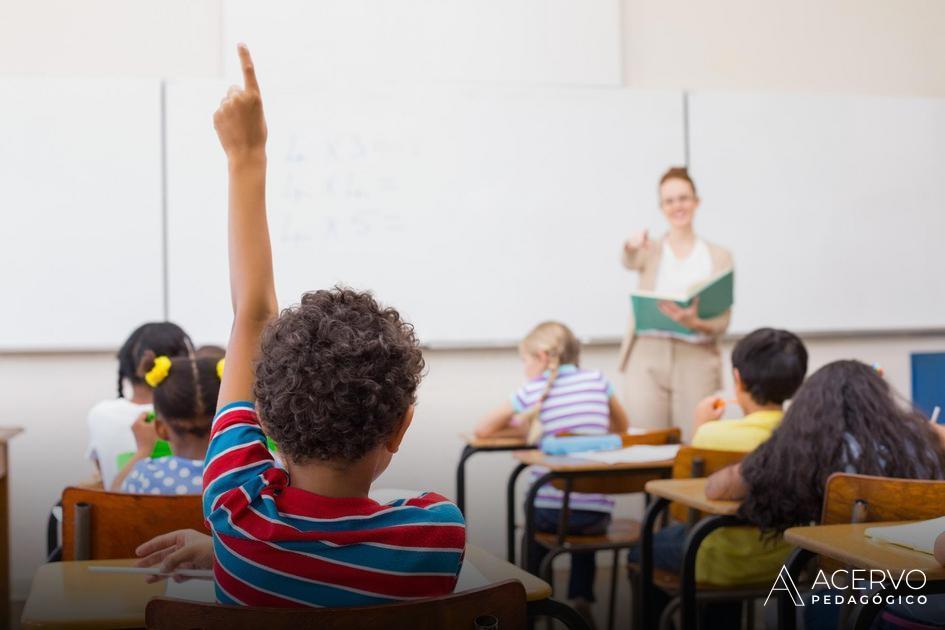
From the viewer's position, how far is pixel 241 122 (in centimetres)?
110

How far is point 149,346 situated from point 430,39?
207cm

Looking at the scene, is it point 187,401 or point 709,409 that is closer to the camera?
point 187,401

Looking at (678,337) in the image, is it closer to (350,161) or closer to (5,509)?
(350,161)

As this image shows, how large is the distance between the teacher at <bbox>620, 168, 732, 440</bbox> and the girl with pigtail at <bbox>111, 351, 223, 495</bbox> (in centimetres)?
233

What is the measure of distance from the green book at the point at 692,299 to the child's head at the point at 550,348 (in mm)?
443

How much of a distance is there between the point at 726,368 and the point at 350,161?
1909 mm

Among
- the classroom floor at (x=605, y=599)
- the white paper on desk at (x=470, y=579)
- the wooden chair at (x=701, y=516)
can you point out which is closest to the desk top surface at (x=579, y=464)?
the wooden chair at (x=701, y=516)

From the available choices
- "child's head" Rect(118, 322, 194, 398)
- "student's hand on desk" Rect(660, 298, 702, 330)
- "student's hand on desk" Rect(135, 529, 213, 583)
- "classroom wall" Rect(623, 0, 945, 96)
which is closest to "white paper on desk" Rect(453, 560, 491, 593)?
"student's hand on desk" Rect(135, 529, 213, 583)

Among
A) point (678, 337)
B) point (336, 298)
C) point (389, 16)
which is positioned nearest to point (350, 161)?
point (389, 16)

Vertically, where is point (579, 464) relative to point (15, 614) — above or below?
above

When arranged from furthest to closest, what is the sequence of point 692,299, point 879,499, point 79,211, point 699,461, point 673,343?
point 673,343 → point 79,211 → point 692,299 → point 699,461 → point 879,499

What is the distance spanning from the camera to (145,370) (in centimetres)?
277

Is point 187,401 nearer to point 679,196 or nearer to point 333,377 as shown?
point 333,377

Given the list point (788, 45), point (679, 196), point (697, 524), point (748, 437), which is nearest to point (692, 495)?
point (697, 524)
